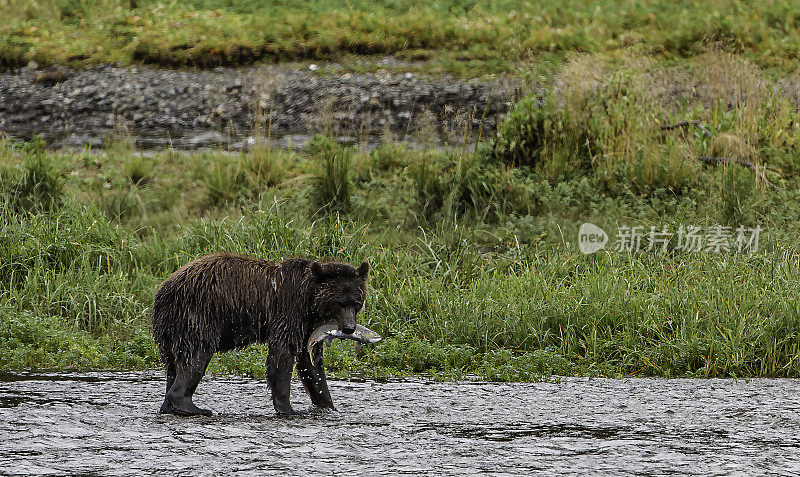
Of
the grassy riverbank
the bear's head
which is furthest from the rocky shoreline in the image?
the bear's head

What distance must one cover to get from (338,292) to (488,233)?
5.68 metres

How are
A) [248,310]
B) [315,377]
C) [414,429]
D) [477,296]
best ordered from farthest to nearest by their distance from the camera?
[477,296], [315,377], [248,310], [414,429]

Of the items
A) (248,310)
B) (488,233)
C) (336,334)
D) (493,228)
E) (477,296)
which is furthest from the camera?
(493,228)

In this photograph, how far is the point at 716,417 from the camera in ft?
20.4

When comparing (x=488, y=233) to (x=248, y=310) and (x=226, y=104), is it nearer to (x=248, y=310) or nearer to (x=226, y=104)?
(x=248, y=310)

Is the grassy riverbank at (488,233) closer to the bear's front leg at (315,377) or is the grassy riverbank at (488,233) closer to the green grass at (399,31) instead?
the bear's front leg at (315,377)

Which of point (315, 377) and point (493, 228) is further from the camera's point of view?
point (493, 228)

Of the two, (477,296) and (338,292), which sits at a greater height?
(338,292)

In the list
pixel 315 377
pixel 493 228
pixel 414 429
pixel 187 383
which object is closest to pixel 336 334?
pixel 315 377

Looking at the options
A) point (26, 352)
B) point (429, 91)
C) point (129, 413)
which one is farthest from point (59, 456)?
point (429, 91)

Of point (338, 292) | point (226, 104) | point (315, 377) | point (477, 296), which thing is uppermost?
point (226, 104)

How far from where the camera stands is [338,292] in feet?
18.8

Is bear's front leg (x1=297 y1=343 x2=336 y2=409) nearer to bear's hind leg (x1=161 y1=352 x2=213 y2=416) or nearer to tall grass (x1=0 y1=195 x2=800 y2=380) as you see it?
bear's hind leg (x1=161 y1=352 x2=213 y2=416)

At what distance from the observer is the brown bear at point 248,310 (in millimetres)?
5766
